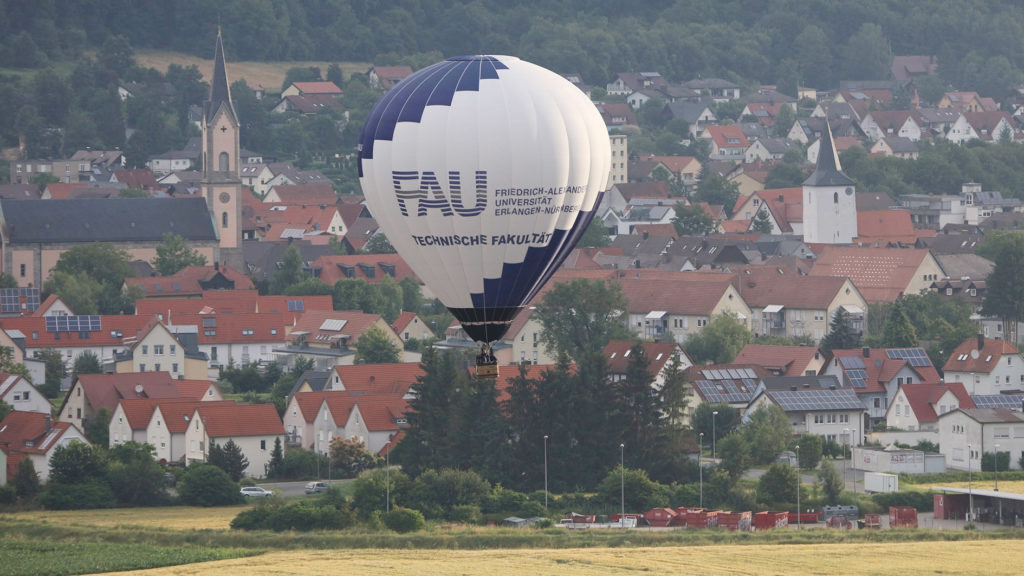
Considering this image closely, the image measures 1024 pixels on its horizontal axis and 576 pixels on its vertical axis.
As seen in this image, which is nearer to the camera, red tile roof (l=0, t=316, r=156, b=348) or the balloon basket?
the balloon basket

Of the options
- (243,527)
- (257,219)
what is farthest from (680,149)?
(243,527)

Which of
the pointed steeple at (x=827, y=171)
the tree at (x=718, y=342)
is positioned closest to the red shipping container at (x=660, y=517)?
the tree at (x=718, y=342)

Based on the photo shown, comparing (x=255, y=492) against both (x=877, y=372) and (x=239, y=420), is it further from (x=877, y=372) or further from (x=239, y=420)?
(x=877, y=372)

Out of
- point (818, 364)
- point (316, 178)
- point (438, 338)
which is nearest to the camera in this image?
point (818, 364)

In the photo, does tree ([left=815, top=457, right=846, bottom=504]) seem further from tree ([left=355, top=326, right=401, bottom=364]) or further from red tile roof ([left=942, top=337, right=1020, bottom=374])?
tree ([left=355, top=326, right=401, bottom=364])

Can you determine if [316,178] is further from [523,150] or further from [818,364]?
[523,150]

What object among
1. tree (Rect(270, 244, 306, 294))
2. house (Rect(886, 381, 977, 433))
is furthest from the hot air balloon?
tree (Rect(270, 244, 306, 294))
